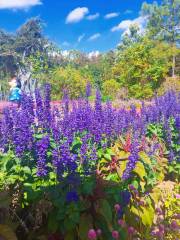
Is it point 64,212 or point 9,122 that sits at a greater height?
point 9,122

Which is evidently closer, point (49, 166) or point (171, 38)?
point (49, 166)

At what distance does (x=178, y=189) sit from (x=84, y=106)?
171cm

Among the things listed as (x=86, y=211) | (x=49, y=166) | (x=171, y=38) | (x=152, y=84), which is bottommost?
(x=86, y=211)

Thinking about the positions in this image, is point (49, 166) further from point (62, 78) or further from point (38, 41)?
point (38, 41)

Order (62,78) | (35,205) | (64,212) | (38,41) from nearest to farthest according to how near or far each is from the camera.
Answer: (64,212), (35,205), (62,78), (38,41)

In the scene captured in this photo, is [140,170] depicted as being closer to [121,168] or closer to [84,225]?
[121,168]

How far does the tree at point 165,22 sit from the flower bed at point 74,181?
35126 mm

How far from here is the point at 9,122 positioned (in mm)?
3580

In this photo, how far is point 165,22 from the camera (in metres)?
41.2

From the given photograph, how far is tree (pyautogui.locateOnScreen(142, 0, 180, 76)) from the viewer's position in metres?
39.5

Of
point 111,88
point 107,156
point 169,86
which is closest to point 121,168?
point 107,156

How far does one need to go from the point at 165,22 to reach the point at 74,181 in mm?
40878

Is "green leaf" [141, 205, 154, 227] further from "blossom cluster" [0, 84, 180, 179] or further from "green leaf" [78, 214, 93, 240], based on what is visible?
"green leaf" [78, 214, 93, 240]

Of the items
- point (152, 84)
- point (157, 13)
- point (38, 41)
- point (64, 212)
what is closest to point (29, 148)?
point (64, 212)
